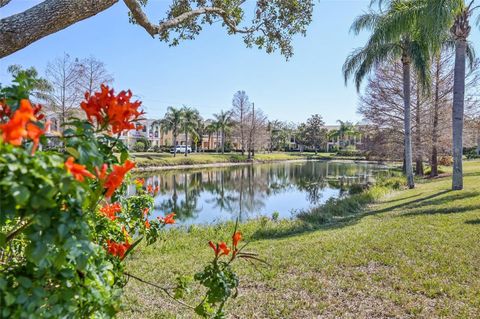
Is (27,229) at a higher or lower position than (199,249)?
higher

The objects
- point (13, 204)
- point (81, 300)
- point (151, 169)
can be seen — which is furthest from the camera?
point (151, 169)

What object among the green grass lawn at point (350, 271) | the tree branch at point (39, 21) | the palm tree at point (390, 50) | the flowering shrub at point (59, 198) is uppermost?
the palm tree at point (390, 50)

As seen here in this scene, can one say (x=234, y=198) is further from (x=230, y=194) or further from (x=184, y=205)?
(x=184, y=205)

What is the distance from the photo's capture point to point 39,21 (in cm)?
266

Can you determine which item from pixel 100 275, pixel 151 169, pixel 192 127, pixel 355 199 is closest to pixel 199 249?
pixel 100 275

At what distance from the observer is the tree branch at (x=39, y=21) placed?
8.36 feet

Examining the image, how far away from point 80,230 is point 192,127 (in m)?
47.0

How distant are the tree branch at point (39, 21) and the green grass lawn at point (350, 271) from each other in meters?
2.34

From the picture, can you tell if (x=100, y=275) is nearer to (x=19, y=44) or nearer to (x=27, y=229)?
(x=27, y=229)

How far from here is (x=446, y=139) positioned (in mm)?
21328

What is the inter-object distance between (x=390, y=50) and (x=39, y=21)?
51.0ft

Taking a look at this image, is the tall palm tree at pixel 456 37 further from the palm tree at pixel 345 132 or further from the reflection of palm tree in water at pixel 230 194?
the palm tree at pixel 345 132

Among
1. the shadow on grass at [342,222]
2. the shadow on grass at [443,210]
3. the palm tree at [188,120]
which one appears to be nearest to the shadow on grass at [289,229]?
the shadow on grass at [342,222]

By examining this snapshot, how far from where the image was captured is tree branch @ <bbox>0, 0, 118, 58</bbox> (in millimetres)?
2547
